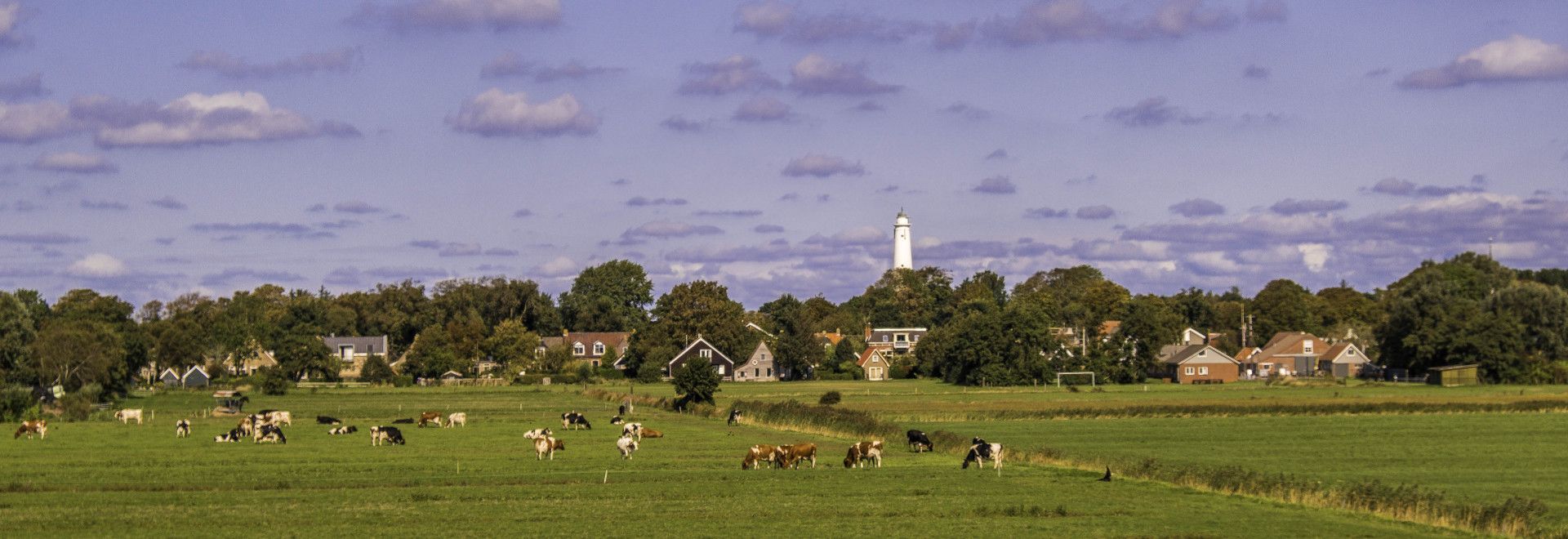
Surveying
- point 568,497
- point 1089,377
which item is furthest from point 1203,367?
point 568,497

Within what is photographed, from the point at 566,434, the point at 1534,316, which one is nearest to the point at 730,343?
the point at 1534,316

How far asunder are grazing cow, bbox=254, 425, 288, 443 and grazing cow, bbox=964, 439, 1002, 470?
899 inches

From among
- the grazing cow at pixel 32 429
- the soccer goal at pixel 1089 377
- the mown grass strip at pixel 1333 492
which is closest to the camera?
the mown grass strip at pixel 1333 492

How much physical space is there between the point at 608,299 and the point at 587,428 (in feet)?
369

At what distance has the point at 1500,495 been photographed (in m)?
33.0

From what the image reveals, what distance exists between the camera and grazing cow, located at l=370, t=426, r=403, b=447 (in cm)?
4841

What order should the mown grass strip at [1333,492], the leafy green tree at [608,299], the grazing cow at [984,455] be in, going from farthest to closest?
the leafy green tree at [608,299] < the grazing cow at [984,455] < the mown grass strip at [1333,492]

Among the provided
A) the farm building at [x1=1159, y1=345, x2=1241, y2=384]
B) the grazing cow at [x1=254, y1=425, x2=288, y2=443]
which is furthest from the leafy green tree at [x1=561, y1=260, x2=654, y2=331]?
the grazing cow at [x1=254, y1=425, x2=288, y2=443]

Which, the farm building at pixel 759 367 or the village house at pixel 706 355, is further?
the farm building at pixel 759 367

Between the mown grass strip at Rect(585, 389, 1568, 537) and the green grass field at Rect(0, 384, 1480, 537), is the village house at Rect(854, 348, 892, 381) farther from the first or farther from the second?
the green grass field at Rect(0, 384, 1480, 537)

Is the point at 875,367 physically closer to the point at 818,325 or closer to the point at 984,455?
the point at 818,325

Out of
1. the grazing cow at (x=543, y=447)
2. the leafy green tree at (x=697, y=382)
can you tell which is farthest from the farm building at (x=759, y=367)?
the grazing cow at (x=543, y=447)

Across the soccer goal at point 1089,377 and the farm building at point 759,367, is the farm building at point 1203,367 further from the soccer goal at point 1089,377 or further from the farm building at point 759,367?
the farm building at point 759,367

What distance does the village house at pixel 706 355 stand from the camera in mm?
128375
